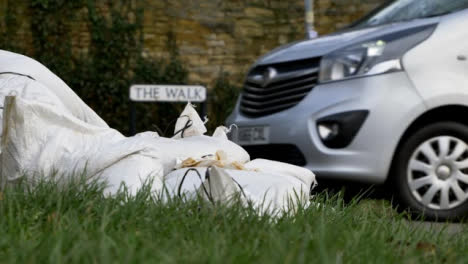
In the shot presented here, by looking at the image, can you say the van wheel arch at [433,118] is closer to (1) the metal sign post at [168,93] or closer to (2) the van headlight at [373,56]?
(2) the van headlight at [373,56]

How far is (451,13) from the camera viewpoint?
6363mm

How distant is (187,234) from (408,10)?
170 inches

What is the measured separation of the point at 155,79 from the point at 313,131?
19.9ft

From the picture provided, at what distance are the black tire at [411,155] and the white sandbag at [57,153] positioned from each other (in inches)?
95.0

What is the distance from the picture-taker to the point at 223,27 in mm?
12289

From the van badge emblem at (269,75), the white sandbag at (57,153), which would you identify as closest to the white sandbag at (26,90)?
the white sandbag at (57,153)

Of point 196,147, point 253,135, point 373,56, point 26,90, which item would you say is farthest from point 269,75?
point 26,90

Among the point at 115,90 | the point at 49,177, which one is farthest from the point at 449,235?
the point at 115,90

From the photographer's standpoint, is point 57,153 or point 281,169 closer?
point 57,153

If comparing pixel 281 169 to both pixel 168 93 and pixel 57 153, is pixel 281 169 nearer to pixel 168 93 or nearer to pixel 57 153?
pixel 57 153

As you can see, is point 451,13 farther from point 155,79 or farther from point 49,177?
point 155,79

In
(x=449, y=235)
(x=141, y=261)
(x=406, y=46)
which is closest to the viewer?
(x=141, y=261)

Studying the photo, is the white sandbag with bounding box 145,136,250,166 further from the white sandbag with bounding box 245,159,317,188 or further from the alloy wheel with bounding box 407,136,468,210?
the alloy wheel with bounding box 407,136,468,210

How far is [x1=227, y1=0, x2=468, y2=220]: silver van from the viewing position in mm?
5957
